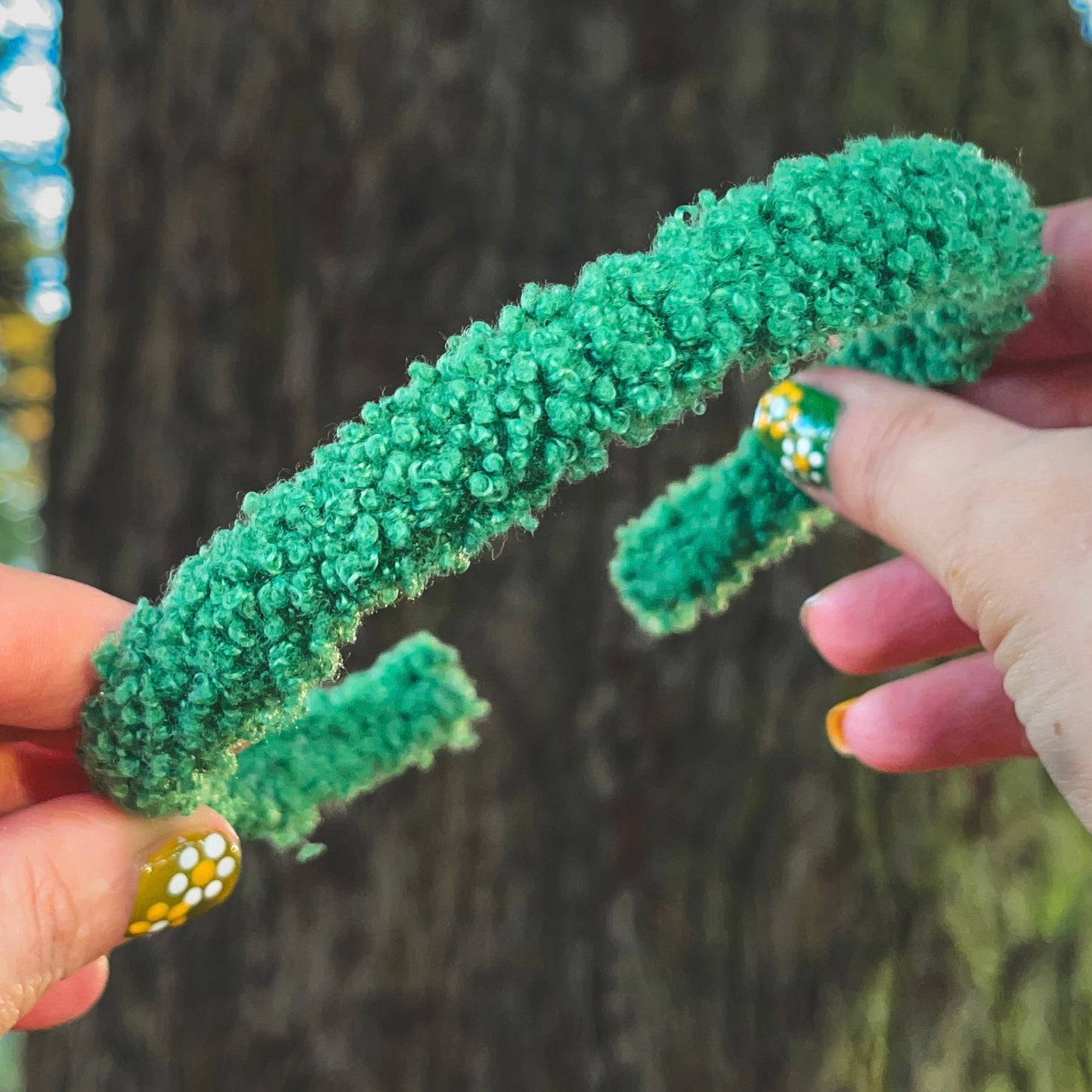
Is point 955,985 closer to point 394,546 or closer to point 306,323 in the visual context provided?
point 394,546

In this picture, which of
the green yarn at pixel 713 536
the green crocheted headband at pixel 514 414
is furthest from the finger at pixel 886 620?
the green crocheted headband at pixel 514 414

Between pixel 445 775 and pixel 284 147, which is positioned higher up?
pixel 284 147

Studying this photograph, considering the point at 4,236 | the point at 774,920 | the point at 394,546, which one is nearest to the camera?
the point at 394,546

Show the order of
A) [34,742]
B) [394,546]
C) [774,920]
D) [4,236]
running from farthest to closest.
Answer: [4,236], [774,920], [34,742], [394,546]

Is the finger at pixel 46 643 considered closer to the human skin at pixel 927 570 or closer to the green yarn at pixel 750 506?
the human skin at pixel 927 570

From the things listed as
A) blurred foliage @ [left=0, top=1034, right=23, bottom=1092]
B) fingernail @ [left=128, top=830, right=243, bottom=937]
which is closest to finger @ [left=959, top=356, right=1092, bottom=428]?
fingernail @ [left=128, top=830, right=243, bottom=937]

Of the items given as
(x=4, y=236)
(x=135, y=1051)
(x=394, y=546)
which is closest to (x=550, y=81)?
(x=394, y=546)

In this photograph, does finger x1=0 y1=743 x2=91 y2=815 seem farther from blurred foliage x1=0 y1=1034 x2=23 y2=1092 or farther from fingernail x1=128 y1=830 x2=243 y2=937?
blurred foliage x1=0 y1=1034 x2=23 y2=1092
